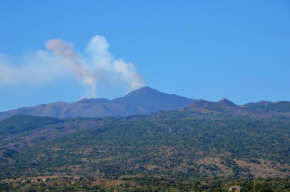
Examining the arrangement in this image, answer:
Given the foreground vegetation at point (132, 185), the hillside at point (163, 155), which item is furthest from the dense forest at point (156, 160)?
the foreground vegetation at point (132, 185)

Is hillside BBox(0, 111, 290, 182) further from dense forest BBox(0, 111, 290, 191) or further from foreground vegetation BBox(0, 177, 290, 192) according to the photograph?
foreground vegetation BBox(0, 177, 290, 192)

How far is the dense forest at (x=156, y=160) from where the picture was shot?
98625mm

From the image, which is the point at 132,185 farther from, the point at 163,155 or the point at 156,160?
the point at 163,155

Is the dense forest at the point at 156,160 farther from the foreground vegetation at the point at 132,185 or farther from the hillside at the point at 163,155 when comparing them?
the foreground vegetation at the point at 132,185

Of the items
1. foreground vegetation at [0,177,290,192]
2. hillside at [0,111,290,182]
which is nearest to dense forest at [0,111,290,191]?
hillside at [0,111,290,182]

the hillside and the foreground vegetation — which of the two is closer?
the foreground vegetation

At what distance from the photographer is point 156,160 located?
146m

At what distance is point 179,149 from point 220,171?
1198 inches

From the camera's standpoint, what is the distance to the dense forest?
98625 millimetres

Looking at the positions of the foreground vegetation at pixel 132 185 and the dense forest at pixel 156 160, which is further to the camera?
the dense forest at pixel 156 160

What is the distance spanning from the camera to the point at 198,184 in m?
91.2

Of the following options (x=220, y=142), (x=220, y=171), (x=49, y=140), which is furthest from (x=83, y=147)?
(x=220, y=171)

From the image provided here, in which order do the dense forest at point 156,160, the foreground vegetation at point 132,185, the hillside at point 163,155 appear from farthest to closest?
the hillside at point 163,155
the dense forest at point 156,160
the foreground vegetation at point 132,185

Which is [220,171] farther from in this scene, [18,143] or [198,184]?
[18,143]
